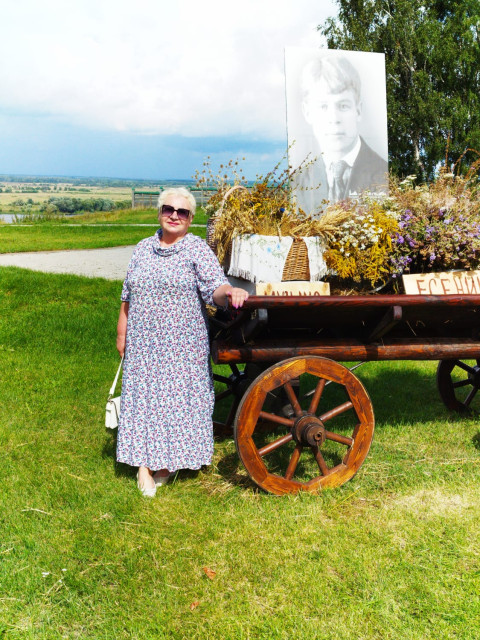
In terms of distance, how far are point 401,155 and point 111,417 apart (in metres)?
22.2

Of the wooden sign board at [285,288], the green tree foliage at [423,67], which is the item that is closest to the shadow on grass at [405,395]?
the wooden sign board at [285,288]

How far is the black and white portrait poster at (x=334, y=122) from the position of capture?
18.1ft

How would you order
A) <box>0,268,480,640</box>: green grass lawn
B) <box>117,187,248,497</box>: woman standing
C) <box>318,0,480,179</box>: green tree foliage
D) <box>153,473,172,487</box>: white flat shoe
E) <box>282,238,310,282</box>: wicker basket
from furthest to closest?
<box>318,0,480,179</box>: green tree foliage
<box>282,238,310,282</box>: wicker basket
<box>153,473,172,487</box>: white flat shoe
<box>117,187,248,497</box>: woman standing
<box>0,268,480,640</box>: green grass lawn

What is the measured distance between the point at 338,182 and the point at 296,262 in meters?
2.73

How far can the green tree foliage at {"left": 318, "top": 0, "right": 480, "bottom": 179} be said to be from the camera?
2155 cm

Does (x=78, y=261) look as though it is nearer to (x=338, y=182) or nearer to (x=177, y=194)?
(x=338, y=182)

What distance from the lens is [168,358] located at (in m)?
3.15

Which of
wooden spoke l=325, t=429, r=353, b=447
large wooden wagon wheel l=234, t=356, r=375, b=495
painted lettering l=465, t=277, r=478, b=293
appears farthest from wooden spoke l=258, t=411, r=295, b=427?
painted lettering l=465, t=277, r=478, b=293

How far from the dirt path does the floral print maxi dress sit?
21.8ft

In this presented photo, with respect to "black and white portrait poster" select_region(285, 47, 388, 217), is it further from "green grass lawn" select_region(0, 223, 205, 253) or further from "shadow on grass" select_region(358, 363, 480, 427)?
"green grass lawn" select_region(0, 223, 205, 253)

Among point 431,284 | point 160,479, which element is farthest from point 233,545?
point 431,284

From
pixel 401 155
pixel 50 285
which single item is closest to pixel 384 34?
pixel 401 155

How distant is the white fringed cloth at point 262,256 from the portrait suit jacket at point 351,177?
2348 millimetres

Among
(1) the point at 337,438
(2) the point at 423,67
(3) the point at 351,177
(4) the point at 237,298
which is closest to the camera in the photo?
(4) the point at 237,298
